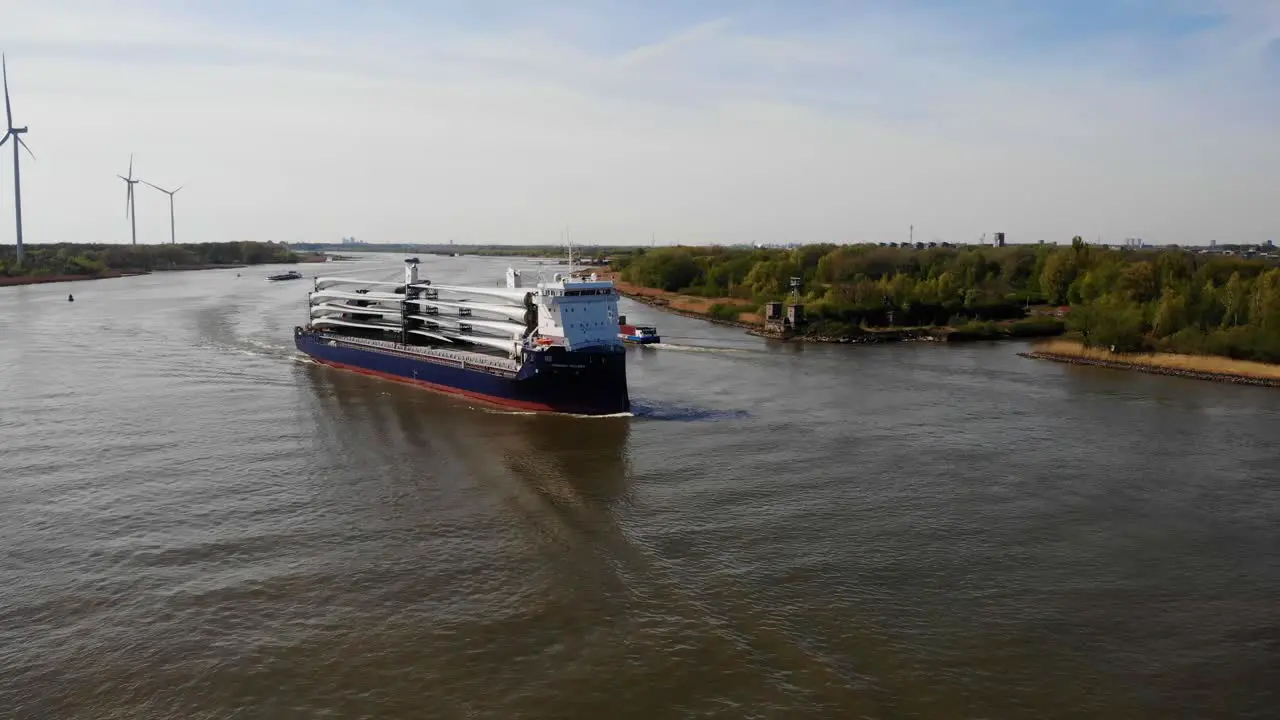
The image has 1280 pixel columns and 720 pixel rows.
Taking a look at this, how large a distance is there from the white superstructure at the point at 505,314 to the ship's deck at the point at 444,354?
0.67 meters

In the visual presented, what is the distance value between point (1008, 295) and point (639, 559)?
218 feet

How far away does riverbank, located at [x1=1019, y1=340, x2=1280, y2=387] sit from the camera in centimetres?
4203

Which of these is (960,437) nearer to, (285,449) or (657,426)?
(657,426)

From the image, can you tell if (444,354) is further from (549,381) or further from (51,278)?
(51,278)

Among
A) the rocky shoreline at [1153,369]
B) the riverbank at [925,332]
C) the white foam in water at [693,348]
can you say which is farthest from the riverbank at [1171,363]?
the white foam in water at [693,348]

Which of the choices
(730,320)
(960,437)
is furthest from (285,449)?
(730,320)

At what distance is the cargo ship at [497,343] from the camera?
33500 millimetres

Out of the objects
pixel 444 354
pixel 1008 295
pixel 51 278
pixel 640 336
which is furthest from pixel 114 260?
pixel 1008 295

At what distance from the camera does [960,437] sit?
30.0 metres

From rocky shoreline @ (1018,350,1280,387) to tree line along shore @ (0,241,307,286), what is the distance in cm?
12526

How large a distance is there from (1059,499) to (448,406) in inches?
908

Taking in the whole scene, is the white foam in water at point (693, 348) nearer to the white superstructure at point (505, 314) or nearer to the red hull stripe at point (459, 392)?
the white superstructure at point (505, 314)

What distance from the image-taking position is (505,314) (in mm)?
38406

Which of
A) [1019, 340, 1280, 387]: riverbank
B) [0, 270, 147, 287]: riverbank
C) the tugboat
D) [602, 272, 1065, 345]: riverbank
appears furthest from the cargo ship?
[0, 270, 147, 287]: riverbank
